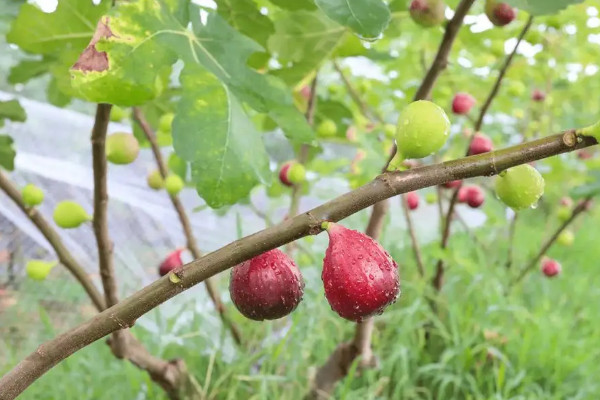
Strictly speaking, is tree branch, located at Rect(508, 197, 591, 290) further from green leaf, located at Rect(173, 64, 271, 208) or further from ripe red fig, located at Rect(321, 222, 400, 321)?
ripe red fig, located at Rect(321, 222, 400, 321)

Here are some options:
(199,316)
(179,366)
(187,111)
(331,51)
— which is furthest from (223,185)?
(199,316)

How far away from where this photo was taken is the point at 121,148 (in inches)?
36.8

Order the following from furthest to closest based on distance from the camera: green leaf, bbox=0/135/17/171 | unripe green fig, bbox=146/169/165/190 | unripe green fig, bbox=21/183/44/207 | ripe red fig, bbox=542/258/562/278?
ripe red fig, bbox=542/258/562/278 < unripe green fig, bbox=146/169/165/190 < green leaf, bbox=0/135/17/171 < unripe green fig, bbox=21/183/44/207

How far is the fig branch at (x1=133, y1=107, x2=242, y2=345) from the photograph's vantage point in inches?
48.8

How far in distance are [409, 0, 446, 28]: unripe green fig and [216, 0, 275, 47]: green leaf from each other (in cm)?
21

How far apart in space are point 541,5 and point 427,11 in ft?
0.66

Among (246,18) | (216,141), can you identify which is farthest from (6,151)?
(216,141)

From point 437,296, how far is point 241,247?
1.51 m

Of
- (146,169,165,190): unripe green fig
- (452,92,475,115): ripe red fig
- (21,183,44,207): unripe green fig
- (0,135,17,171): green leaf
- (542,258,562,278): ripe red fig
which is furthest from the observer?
(542,258,562,278): ripe red fig

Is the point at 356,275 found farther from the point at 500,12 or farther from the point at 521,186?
the point at 500,12

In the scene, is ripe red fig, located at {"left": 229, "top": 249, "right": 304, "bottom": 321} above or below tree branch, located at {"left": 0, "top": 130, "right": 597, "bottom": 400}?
below

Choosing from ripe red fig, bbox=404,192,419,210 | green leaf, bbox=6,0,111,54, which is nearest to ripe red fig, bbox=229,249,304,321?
green leaf, bbox=6,0,111,54

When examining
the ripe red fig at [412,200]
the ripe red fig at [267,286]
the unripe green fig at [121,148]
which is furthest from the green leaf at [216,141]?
the ripe red fig at [412,200]

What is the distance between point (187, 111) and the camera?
2.27ft
